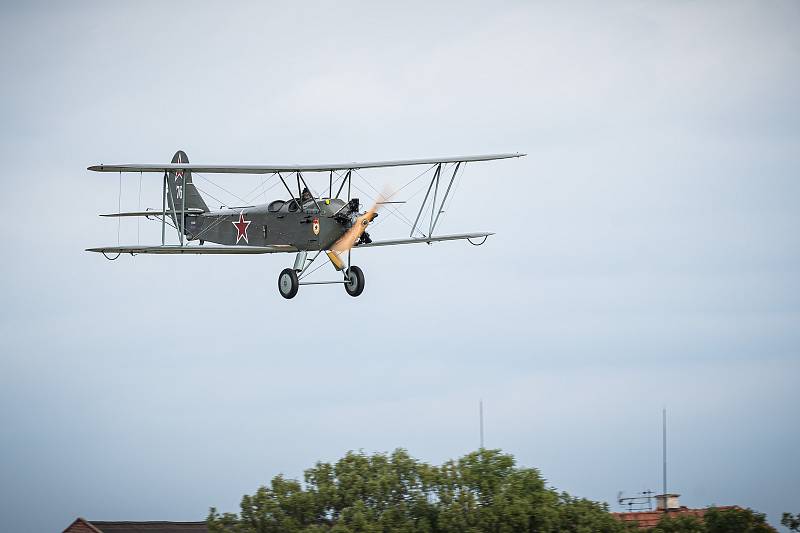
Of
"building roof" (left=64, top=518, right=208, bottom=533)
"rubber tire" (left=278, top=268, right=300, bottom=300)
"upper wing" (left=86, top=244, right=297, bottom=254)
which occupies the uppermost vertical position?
"upper wing" (left=86, top=244, right=297, bottom=254)

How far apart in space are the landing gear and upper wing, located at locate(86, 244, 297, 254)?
1.57 meters

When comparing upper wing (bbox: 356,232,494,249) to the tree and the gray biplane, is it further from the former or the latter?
the tree

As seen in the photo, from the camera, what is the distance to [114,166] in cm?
3812

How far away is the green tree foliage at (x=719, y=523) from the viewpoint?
53.3 metres

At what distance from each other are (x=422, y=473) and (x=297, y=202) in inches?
760

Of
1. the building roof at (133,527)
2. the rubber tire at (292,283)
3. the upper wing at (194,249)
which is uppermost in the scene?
the upper wing at (194,249)

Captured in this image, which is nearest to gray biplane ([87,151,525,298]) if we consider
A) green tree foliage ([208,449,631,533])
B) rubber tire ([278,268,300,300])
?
rubber tire ([278,268,300,300])

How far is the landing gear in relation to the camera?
3912 centimetres

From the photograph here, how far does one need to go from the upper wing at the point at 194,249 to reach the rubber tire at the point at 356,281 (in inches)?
61.8

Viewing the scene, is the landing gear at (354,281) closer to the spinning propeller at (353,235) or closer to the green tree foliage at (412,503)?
the spinning propeller at (353,235)

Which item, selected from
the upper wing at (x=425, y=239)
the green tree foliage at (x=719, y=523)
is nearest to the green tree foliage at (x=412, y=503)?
the green tree foliage at (x=719, y=523)

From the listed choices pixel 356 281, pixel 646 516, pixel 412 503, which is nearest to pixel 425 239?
pixel 356 281

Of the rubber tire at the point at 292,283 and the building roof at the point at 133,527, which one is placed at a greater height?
the rubber tire at the point at 292,283

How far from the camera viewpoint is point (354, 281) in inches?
1543
